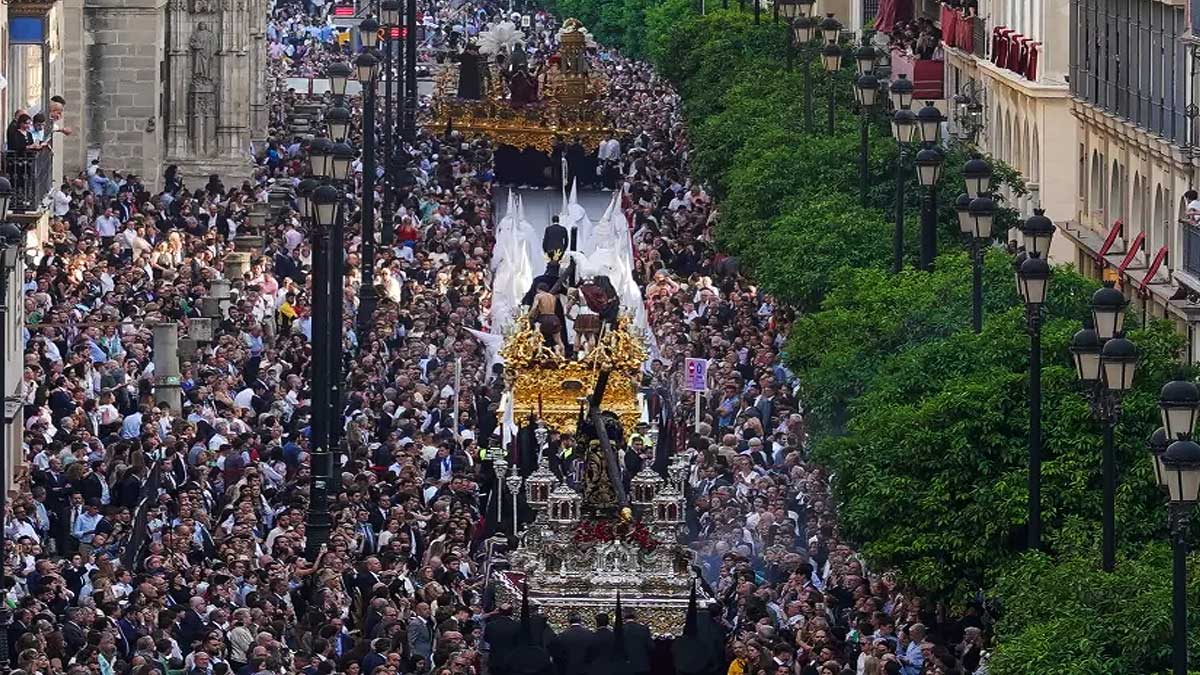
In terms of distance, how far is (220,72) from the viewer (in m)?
84.1

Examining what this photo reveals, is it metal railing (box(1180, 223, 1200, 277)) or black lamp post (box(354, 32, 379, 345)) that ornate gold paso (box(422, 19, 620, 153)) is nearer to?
black lamp post (box(354, 32, 379, 345))

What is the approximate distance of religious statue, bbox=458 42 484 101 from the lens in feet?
321

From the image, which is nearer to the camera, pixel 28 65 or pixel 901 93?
→ pixel 901 93

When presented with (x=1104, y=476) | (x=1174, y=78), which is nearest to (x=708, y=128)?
(x=1174, y=78)

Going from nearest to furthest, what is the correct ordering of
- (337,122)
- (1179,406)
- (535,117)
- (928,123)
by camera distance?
(1179,406)
(928,123)
(337,122)
(535,117)

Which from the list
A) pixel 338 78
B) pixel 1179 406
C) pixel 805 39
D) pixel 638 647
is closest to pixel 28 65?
pixel 338 78

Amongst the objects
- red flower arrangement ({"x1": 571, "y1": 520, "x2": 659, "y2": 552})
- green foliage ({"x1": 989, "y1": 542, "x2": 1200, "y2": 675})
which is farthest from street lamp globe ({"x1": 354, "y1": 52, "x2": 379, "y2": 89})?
green foliage ({"x1": 989, "y1": 542, "x2": 1200, "y2": 675})

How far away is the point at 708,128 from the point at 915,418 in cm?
3657

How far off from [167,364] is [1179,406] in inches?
1000

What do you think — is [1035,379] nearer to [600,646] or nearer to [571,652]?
[600,646]

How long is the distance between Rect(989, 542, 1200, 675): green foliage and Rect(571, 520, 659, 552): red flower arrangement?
6.67 metres

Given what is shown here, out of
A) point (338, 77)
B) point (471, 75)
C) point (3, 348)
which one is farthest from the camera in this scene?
point (471, 75)

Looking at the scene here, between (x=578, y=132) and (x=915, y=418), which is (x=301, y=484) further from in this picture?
(x=578, y=132)

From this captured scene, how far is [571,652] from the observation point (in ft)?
118
